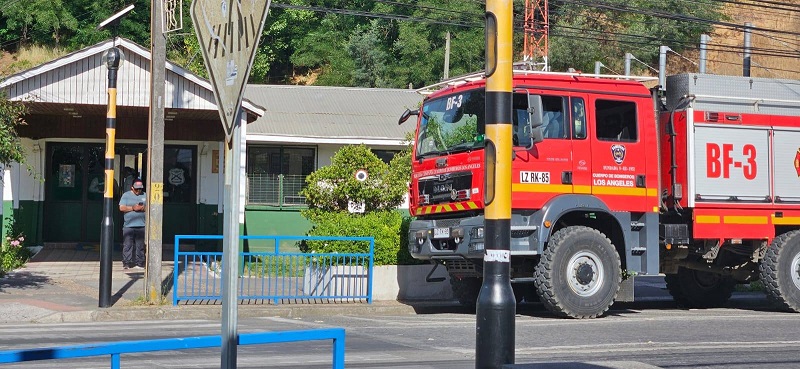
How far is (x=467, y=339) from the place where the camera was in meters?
12.8

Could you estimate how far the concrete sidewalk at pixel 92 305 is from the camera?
15.4 metres

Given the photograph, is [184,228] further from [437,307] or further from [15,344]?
[15,344]

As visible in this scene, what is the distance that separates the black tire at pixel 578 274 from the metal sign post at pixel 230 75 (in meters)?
10.3

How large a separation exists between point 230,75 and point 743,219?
42.5ft

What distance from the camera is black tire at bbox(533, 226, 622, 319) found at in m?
14.6

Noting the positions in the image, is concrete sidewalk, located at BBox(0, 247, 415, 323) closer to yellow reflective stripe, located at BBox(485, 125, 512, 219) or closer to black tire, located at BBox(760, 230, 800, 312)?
black tire, located at BBox(760, 230, 800, 312)

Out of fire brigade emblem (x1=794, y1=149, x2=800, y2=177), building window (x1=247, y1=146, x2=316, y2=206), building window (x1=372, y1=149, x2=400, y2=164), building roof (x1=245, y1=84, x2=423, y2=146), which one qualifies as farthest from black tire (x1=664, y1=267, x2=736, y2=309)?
building window (x1=247, y1=146, x2=316, y2=206)

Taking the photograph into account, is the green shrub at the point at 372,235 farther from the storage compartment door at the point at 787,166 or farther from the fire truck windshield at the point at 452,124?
the storage compartment door at the point at 787,166

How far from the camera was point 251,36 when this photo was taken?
470cm

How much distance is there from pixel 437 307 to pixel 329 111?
15.0 meters

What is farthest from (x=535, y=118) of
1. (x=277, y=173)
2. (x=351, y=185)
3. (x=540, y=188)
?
(x=277, y=173)

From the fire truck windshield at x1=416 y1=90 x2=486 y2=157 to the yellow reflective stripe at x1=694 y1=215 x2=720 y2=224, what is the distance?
3.82 meters

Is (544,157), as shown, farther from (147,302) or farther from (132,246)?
(132,246)

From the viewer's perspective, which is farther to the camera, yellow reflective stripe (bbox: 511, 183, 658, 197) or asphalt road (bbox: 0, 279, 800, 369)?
yellow reflective stripe (bbox: 511, 183, 658, 197)
